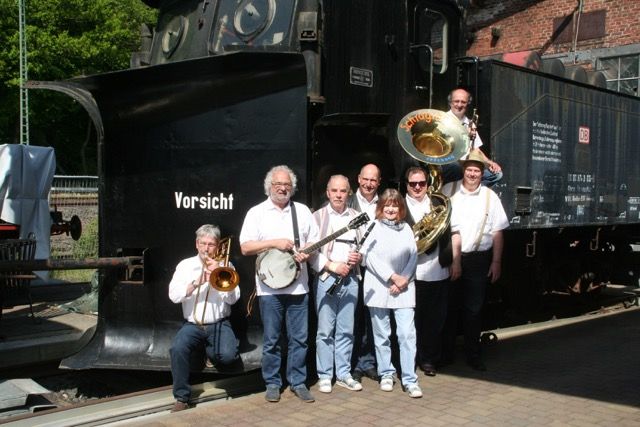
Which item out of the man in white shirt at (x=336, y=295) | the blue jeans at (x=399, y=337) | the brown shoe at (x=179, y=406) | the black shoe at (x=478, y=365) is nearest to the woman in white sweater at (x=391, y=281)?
the blue jeans at (x=399, y=337)

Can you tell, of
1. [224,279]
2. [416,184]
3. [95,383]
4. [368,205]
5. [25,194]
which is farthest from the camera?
[25,194]

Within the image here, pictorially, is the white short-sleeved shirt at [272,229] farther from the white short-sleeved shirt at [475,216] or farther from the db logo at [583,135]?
the db logo at [583,135]

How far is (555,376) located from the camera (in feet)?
19.5

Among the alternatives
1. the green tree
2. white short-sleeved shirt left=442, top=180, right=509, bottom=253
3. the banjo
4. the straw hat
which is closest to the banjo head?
the banjo

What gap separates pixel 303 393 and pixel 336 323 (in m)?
0.61

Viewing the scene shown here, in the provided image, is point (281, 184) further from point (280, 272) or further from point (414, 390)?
point (414, 390)

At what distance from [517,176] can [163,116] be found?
359 cm

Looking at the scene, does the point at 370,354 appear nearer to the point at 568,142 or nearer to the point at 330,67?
the point at 330,67

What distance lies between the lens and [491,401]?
523 centimetres

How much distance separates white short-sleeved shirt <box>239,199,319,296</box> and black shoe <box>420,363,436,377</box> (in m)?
1.35

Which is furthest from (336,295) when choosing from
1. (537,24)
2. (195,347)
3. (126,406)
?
(537,24)

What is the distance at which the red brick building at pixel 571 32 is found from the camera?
1638 centimetres

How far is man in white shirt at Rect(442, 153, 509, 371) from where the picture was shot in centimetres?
612

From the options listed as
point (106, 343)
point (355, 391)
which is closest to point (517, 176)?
point (355, 391)
